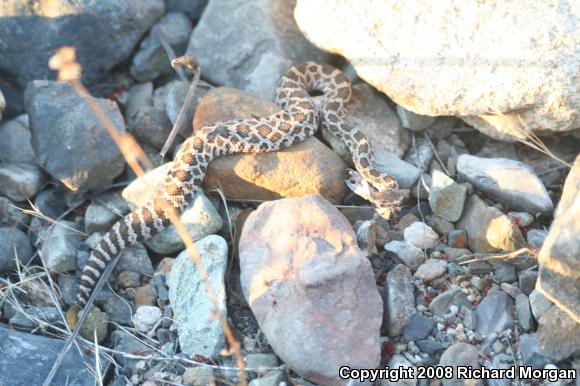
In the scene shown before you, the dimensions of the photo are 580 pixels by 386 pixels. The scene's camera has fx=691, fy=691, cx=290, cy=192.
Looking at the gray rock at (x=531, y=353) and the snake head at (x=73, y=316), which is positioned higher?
the snake head at (x=73, y=316)

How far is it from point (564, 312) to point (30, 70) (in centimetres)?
698

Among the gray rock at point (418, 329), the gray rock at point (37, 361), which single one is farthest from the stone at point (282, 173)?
the gray rock at point (37, 361)

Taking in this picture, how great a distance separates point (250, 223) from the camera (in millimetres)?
7039

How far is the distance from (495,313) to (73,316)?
165 inches

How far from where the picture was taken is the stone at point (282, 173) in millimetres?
7863

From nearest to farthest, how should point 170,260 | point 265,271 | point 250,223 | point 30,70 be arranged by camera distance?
point 265,271
point 250,223
point 170,260
point 30,70

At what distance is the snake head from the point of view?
6.94m

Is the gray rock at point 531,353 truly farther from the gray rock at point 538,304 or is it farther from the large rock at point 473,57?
the large rock at point 473,57

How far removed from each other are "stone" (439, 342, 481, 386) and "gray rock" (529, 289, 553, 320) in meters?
0.70

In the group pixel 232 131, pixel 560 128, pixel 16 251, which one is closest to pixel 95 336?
pixel 16 251

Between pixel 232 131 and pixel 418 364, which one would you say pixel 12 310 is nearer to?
pixel 232 131

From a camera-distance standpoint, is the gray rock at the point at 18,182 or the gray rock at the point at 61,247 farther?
the gray rock at the point at 18,182

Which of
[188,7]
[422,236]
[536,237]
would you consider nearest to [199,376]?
[422,236]

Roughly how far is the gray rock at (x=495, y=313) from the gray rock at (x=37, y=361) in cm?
364
